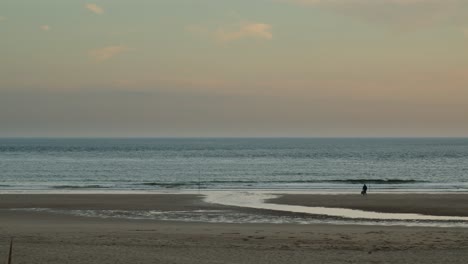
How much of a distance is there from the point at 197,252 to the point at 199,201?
2025 cm

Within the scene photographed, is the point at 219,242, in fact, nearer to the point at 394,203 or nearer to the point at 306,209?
the point at 306,209

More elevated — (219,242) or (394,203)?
(219,242)

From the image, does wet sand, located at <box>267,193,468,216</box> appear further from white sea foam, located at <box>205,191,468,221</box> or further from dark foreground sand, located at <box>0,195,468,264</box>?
dark foreground sand, located at <box>0,195,468,264</box>

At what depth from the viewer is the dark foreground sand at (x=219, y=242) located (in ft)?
57.8

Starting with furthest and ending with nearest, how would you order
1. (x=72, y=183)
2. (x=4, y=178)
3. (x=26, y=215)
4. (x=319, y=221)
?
(x=4, y=178), (x=72, y=183), (x=26, y=215), (x=319, y=221)

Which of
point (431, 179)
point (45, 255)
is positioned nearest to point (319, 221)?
point (45, 255)

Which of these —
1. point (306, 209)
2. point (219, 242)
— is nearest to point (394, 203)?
point (306, 209)

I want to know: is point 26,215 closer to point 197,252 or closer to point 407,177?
point 197,252

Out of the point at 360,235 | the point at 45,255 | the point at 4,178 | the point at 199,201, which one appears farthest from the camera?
the point at 4,178

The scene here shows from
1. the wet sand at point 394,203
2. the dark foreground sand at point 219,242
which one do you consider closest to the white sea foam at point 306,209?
the wet sand at point 394,203

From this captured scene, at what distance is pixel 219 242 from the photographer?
20.7 meters

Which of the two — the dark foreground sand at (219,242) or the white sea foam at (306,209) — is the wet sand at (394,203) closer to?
the white sea foam at (306,209)

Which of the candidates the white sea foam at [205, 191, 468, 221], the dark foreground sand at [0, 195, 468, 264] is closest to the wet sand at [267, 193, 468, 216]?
the white sea foam at [205, 191, 468, 221]

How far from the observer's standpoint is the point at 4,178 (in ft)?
216
